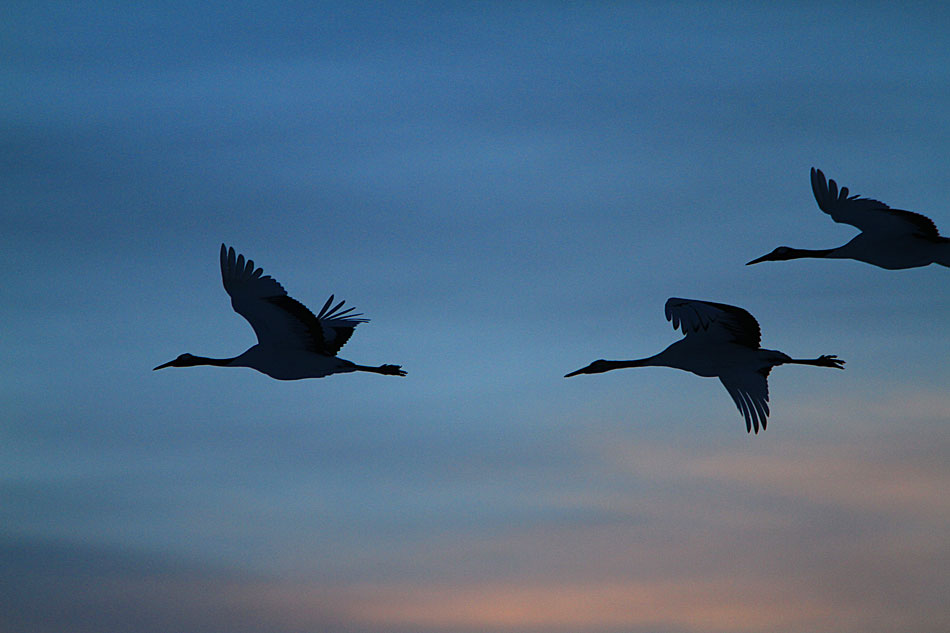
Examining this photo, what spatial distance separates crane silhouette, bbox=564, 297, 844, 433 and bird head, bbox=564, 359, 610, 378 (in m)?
1.47

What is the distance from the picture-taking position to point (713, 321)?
29.4 metres

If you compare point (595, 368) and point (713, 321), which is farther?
point (595, 368)

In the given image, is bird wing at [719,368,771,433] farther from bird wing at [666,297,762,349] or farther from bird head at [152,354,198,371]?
bird head at [152,354,198,371]

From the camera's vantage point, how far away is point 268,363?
31906mm

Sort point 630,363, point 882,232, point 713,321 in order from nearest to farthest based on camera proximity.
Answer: point 713,321
point 882,232
point 630,363

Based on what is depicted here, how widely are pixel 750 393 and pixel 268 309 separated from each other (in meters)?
9.79

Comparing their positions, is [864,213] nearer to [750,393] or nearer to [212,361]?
[750,393]

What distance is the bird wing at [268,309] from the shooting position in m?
30.6

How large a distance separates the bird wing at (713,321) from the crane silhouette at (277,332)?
7370 mm

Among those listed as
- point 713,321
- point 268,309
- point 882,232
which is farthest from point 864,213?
point 268,309

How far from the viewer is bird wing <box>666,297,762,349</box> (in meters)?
28.4

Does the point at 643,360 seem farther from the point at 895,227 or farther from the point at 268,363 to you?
the point at 268,363

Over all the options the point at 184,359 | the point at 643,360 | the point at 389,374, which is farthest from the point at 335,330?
the point at 643,360

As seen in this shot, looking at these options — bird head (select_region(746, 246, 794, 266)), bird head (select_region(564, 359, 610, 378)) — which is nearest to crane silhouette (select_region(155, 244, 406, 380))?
bird head (select_region(564, 359, 610, 378))
